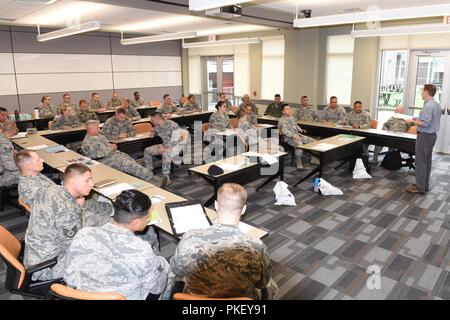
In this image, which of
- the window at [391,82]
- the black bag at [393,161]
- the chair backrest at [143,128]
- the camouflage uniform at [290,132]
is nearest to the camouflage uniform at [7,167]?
the chair backrest at [143,128]

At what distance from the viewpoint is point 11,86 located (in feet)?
29.6

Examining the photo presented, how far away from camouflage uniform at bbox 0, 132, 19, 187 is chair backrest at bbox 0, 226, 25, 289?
8.05 ft

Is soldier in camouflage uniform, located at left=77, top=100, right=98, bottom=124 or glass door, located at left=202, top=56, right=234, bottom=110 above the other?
glass door, located at left=202, top=56, right=234, bottom=110

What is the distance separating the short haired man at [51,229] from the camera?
97.6 inches

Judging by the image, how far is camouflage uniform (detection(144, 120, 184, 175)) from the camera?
618 cm

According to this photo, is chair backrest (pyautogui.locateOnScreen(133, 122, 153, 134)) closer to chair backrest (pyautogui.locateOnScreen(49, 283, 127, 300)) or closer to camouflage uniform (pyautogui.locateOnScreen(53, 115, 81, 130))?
camouflage uniform (pyautogui.locateOnScreen(53, 115, 81, 130))

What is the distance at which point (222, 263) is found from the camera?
1.89 metres

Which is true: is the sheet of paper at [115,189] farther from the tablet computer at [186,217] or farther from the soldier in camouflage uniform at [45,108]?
the soldier in camouflage uniform at [45,108]

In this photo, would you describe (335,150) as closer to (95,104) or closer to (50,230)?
(50,230)

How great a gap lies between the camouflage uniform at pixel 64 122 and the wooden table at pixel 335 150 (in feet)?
15.5

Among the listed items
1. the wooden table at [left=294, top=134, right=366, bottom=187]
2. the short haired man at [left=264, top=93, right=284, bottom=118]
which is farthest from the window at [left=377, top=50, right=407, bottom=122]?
the wooden table at [left=294, top=134, right=366, bottom=187]
